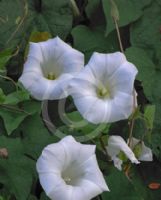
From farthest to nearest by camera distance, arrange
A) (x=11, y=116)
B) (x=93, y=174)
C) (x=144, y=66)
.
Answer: (x=144, y=66)
(x=11, y=116)
(x=93, y=174)

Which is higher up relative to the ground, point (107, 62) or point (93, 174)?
point (107, 62)

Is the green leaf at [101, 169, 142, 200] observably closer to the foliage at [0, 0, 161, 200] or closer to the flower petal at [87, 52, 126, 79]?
the foliage at [0, 0, 161, 200]

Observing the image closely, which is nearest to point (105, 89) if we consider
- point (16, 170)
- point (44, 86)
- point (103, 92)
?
point (103, 92)

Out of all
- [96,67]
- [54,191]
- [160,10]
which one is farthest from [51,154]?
[160,10]

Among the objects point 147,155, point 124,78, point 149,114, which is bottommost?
point 147,155

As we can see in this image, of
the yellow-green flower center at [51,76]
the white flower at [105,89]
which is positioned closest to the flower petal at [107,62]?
the white flower at [105,89]

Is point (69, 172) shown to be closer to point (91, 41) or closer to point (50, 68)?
point (50, 68)
